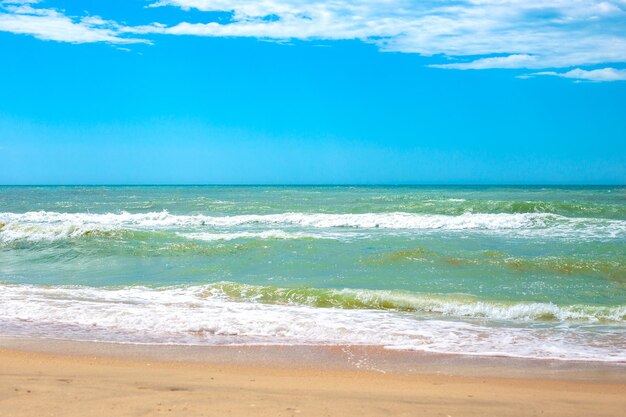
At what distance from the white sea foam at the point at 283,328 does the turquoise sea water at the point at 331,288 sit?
26mm

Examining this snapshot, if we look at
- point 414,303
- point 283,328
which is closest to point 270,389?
point 283,328

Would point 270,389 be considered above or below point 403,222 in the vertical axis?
below

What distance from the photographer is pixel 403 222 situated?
2536 cm

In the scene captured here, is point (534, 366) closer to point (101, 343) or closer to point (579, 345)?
point (579, 345)

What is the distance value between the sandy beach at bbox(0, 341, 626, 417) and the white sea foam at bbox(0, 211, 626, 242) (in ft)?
47.3

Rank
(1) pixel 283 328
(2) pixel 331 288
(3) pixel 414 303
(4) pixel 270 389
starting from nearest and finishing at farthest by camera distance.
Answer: (4) pixel 270 389 → (1) pixel 283 328 → (3) pixel 414 303 → (2) pixel 331 288

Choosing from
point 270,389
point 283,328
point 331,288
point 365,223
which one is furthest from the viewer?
point 365,223

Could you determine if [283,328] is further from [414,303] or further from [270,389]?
[270,389]

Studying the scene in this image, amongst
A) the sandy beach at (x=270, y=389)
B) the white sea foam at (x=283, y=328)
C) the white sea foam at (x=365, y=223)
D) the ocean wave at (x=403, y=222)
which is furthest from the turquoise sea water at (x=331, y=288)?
the sandy beach at (x=270, y=389)

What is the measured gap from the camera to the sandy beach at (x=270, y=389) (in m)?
4.55

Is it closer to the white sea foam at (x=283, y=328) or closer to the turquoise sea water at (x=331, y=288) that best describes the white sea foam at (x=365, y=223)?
the turquoise sea water at (x=331, y=288)

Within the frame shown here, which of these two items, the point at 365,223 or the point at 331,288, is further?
the point at 365,223

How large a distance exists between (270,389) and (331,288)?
232 inches

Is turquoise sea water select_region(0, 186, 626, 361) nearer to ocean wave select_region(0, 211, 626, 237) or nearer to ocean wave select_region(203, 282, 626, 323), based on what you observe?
ocean wave select_region(203, 282, 626, 323)
